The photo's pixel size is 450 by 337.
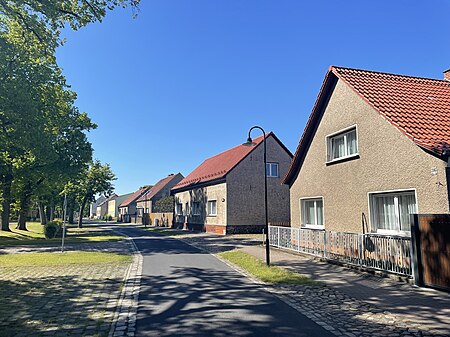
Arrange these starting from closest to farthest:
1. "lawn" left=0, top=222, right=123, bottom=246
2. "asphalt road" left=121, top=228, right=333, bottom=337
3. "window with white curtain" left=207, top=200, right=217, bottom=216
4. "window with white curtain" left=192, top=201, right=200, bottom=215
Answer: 1. "asphalt road" left=121, top=228, right=333, bottom=337
2. "lawn" left=0, top=222, right=123, bottom=246
3. "window with white curtain" left=207, top=200, right=217, bottom=216
4. "window with white curtain" left=192, top=201, right=200, bottom=215

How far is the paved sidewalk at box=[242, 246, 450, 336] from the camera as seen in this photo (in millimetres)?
5449

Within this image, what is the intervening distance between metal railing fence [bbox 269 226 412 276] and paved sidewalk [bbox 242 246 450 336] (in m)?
0.49

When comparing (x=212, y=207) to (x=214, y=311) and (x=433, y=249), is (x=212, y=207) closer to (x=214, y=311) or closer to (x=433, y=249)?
(x=433, y=249)

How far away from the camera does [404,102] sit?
37.7ft

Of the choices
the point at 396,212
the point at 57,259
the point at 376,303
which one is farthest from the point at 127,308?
the point at 57,259

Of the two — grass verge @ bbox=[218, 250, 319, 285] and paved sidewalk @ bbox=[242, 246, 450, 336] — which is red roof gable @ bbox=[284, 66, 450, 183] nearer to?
paved sidewalk @ bbox=[242, 246, 450, 336]

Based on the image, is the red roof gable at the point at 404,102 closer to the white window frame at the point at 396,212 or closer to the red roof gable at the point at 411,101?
the red roof gable at the point at 411,101

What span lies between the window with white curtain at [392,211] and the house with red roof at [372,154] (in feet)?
Answer: 0.09

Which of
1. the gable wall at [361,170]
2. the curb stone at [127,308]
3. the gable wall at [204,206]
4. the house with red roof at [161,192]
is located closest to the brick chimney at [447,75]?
the gable wall at [361,170]

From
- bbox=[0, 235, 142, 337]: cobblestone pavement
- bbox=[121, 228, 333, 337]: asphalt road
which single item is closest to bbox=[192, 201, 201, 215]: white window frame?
bbox=[0, 235, 142, 337]: cobblestone pavement

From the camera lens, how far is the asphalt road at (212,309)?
207 inches

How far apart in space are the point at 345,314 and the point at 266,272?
13.9ft

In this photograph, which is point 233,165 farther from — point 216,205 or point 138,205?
point 138,205

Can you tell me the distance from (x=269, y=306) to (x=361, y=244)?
15.9ft
